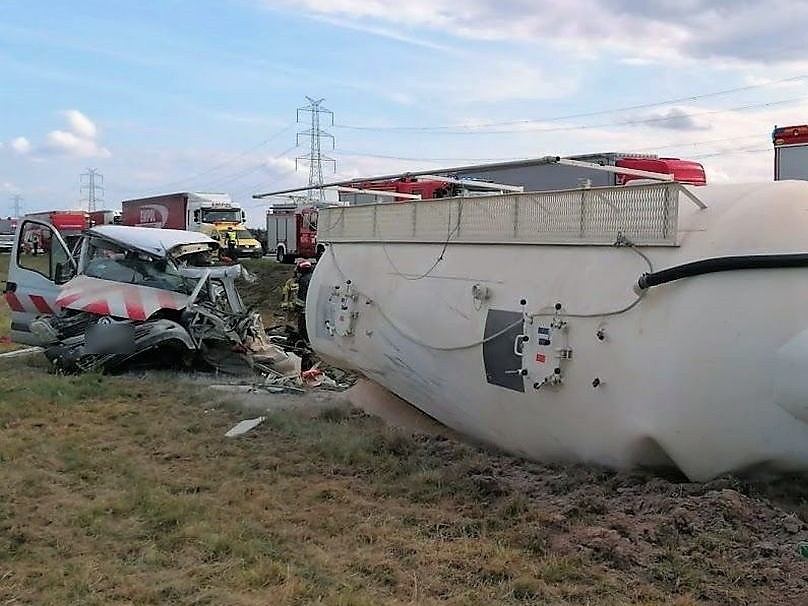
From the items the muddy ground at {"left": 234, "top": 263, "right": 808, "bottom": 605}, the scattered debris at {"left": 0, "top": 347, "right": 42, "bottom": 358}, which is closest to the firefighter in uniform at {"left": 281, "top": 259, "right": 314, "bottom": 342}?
the scattered debris at {"left": 0, "top": 347, "right": 42, "bottom": 358}

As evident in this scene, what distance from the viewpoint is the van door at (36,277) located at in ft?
38.6

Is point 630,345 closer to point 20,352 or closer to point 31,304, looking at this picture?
point 31,304

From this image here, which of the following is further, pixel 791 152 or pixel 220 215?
pixel 220 215

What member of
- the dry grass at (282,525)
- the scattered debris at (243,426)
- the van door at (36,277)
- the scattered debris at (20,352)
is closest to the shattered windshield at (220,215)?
the scattered debris at (20,352)

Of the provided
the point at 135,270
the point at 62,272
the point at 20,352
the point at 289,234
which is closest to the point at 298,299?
the point at 135,270

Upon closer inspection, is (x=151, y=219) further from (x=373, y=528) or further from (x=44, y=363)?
(x=373, y=528)

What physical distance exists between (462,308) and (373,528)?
2079mm

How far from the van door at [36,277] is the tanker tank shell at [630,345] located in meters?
6.70

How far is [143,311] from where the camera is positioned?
10.6 meters

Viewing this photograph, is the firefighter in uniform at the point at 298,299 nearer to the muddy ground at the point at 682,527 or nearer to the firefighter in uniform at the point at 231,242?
the muddy ground at the point at 682,527

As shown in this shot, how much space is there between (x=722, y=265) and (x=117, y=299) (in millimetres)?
8057

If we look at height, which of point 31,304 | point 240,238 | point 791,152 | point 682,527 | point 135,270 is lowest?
point 682,527

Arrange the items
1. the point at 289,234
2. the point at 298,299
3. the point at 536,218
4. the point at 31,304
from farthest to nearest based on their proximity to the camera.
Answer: the point at 289,234, the point at 298,299, the point at 31,304, the point at 536,218

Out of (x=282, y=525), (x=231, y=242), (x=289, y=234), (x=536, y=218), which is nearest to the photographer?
(x=282, y=525)
